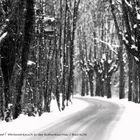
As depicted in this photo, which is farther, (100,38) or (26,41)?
(100,38)

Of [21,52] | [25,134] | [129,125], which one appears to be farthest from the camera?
[21,52]

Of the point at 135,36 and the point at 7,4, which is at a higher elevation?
the point at 7,4

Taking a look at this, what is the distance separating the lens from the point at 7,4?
15836mm

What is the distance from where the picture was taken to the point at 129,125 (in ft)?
41.2

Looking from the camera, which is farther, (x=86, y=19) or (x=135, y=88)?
(x=86, y=19)

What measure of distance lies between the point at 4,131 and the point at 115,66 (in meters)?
33.1

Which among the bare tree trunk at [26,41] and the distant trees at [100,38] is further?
the distant trees at [100,38]

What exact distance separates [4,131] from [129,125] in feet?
16.2

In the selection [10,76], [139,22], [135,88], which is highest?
[139,22]

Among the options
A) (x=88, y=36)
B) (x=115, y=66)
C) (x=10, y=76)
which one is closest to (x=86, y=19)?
(x=88, y=36)

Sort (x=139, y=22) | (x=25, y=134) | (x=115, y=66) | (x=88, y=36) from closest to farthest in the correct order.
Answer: (x=25, y=134), (x=139, y=22), (x=115, y=66), (x=88, y=36)

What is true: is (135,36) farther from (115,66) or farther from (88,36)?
(88,36)

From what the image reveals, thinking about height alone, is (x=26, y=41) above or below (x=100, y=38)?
below

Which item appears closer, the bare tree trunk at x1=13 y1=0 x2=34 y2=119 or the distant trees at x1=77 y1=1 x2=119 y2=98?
the bare tree trunk at x1=13 y1=0 x2=34 y2=119
